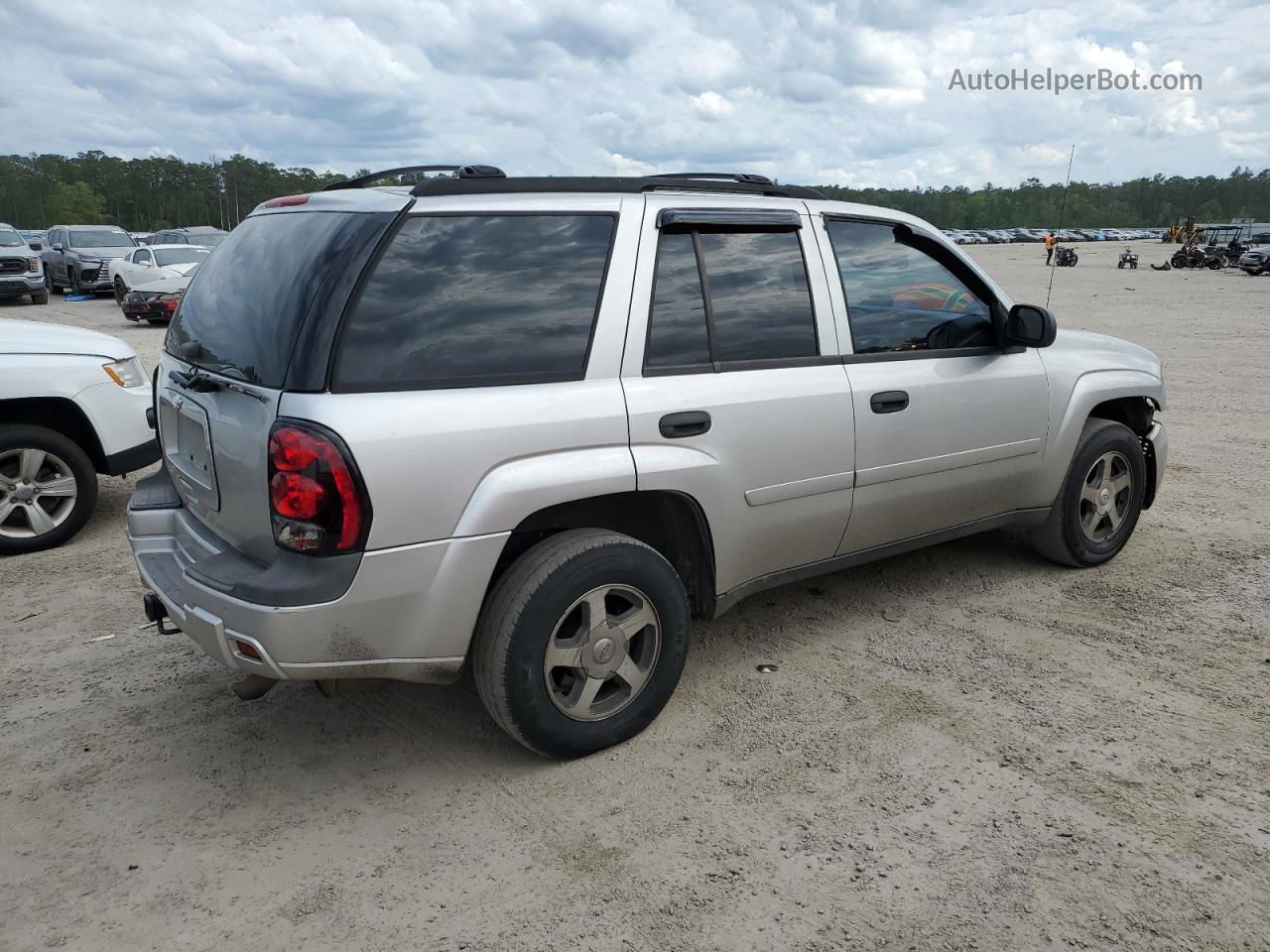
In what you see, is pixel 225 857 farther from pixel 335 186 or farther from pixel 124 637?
pixel 335 186

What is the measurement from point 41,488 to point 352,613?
3.78 m

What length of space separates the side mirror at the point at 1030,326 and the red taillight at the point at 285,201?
9.62 feet

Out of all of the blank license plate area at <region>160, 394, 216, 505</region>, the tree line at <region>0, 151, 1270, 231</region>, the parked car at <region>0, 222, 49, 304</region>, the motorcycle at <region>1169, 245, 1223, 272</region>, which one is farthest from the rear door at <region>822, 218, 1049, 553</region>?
the tree line at <region>0, 151, 1270, 231</region>

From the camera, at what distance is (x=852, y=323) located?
382cm

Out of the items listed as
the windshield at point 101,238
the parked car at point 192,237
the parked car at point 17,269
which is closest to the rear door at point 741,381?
the parked car at point 17,269

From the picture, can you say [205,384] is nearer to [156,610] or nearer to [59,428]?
[156,610]

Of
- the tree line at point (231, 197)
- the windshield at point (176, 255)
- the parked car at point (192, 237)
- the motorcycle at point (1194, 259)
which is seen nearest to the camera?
the windshield at point (176, 255)

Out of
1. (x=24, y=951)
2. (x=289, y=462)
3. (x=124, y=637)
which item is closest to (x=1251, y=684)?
(x=289, y=462)

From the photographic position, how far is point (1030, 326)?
4.16 meters

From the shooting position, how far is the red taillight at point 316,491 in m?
2.63

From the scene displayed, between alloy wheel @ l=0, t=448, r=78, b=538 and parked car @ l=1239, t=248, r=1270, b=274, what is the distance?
4083 centimetres

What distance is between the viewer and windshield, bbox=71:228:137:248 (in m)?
25.6

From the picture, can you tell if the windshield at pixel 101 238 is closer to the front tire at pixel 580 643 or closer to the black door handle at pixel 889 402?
the black door handle at pixel 889 402

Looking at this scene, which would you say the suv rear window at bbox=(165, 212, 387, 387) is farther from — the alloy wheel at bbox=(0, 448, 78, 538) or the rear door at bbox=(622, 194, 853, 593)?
the alloy wheel at bbox=(0, 448, 78, 538)
